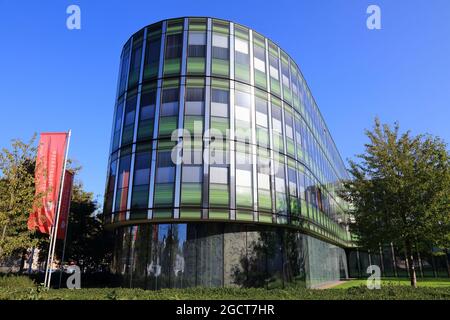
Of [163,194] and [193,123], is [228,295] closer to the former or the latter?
[163,194]

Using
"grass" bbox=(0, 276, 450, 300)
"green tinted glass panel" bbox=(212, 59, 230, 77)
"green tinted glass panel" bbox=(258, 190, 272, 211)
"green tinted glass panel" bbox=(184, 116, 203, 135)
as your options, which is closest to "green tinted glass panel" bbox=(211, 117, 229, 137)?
"green tinted glass panel" bbox=(184, 116, 203, 135)

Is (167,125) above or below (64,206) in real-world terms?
above

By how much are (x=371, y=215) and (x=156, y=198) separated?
47.2 feet

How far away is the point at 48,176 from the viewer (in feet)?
72.0

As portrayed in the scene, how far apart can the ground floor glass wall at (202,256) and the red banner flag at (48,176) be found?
17.0ft

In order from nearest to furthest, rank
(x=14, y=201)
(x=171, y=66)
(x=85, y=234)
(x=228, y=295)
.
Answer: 1. (x=228, y=295)
2. (x=14, y=201)
3. (x=171, y=66)
4. (x=85, y=234)

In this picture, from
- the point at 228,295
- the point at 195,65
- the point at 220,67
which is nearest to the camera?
the point at 228,295

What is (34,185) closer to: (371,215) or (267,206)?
(267,206)

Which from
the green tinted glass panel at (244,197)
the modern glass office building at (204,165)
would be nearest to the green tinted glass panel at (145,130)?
the modern glass office building at (204,165)

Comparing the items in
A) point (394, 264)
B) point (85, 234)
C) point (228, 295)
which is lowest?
point (228, 295)

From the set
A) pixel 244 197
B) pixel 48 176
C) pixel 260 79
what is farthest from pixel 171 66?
pixel 48 176

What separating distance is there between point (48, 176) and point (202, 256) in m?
11.2

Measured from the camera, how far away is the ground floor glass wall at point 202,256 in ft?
71.7

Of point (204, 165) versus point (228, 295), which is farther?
point (204, 165)
